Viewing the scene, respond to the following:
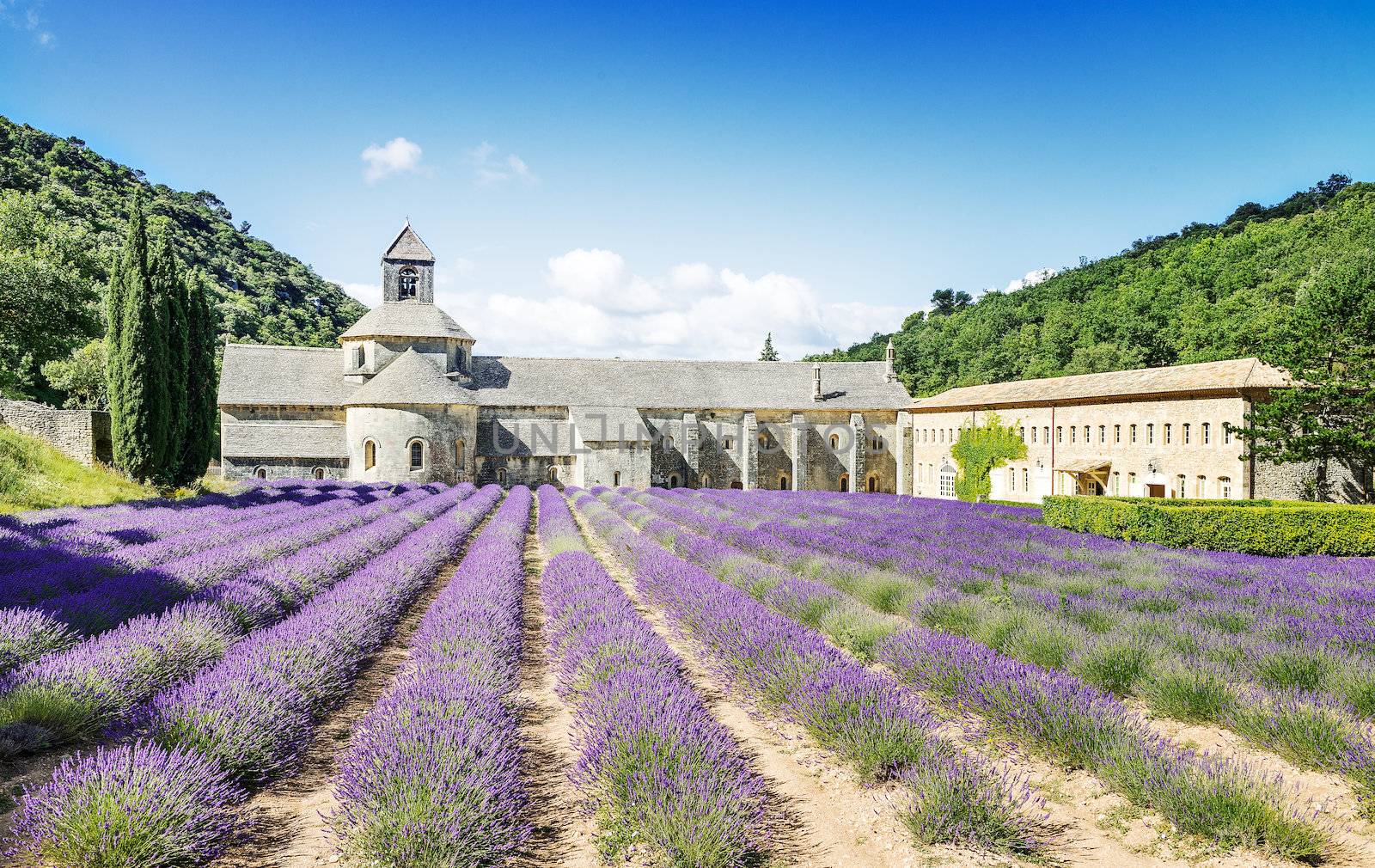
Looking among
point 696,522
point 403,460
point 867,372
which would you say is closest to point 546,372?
point 403,460

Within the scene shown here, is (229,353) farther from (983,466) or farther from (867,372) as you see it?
(983,466)

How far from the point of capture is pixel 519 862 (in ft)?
10.00

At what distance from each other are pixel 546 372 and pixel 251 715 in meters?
32.2

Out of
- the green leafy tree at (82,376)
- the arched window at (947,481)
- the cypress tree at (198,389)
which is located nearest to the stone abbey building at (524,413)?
the arched window at (947,481)

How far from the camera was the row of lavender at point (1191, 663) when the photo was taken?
398cm

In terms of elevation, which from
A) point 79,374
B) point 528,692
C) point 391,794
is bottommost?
point 528,692

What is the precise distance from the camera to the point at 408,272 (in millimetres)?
35188

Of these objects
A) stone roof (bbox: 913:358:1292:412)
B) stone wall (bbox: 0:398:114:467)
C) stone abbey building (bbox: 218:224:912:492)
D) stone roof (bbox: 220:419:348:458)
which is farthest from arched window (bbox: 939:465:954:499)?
stone wall (bbox: 0:398:114:467)

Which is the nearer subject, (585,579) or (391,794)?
(391,794)

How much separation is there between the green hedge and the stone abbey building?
66.8 feet

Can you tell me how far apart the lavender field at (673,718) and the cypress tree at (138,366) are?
10058 millimetres

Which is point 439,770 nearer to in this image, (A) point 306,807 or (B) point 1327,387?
(A) point 306,807

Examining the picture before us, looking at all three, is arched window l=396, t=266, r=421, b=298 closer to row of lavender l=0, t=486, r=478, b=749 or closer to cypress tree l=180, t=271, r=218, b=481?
cypress tree l=180, t=271, r=218, b=481

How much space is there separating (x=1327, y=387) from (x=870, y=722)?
21311 mm
